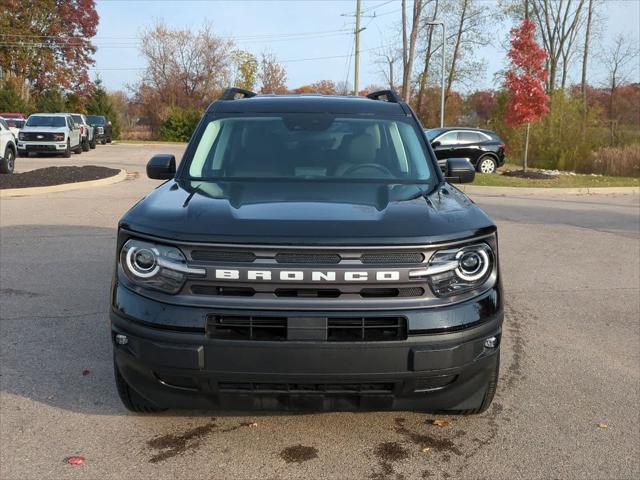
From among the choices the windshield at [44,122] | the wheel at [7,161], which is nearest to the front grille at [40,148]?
the windshield at [44,122]

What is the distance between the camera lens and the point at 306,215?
306 centimetres

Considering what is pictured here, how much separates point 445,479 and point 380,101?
2.86 metres

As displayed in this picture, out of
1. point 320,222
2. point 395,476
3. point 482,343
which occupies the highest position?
point 320,222

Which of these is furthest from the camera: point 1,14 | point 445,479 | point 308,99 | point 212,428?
point 1,14

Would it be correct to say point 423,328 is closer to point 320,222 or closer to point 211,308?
point 320,222

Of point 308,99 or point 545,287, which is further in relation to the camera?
point 545,287

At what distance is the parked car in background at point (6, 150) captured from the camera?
16844 millimetres

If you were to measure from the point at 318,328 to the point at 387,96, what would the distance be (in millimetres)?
2791

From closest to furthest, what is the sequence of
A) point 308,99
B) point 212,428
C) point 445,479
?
point 445,479
point 212,428
point 308,99

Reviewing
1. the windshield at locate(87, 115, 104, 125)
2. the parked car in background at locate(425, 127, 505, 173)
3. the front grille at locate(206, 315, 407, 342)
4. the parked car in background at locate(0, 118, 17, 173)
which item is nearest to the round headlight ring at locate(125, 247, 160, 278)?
the front grille at locate(206, 315, 407, 342)

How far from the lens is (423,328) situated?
2834mm

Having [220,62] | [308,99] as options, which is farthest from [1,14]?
[308,99]

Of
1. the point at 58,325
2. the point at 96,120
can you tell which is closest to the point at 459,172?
the point at 58,325

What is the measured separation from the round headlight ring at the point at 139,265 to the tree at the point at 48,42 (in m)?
55.3
